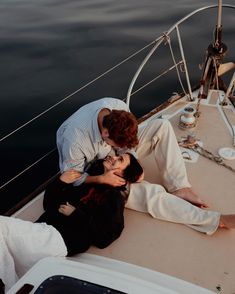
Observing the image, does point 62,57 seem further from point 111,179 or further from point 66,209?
point 66,209

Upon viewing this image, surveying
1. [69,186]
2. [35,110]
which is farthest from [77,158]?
[35,110]

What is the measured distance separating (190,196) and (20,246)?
1291 mm

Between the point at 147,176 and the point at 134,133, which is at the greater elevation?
the point at 134,133

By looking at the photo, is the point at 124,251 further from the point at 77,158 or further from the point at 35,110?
the point at 35,110

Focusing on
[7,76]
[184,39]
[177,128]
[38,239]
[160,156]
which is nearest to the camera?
[38,239]

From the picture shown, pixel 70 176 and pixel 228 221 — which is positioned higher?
pixel 70 176

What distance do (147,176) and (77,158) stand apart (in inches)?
28.0

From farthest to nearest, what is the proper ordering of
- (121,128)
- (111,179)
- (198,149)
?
(198,149)
(111,179)
(121,128)

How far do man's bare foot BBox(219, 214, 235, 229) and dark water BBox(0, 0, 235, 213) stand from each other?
2267 millimetres

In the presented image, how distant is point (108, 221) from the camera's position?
2.35 meters

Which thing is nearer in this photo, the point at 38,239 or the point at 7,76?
the point at 38,239

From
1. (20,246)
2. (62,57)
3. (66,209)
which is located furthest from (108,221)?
(62,57)

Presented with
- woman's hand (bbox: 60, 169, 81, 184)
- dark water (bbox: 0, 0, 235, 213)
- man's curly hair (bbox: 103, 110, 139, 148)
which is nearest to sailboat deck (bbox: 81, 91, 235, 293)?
woman's hand (bbox: 60, 169, 81, 184)

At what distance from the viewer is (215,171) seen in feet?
10.00
